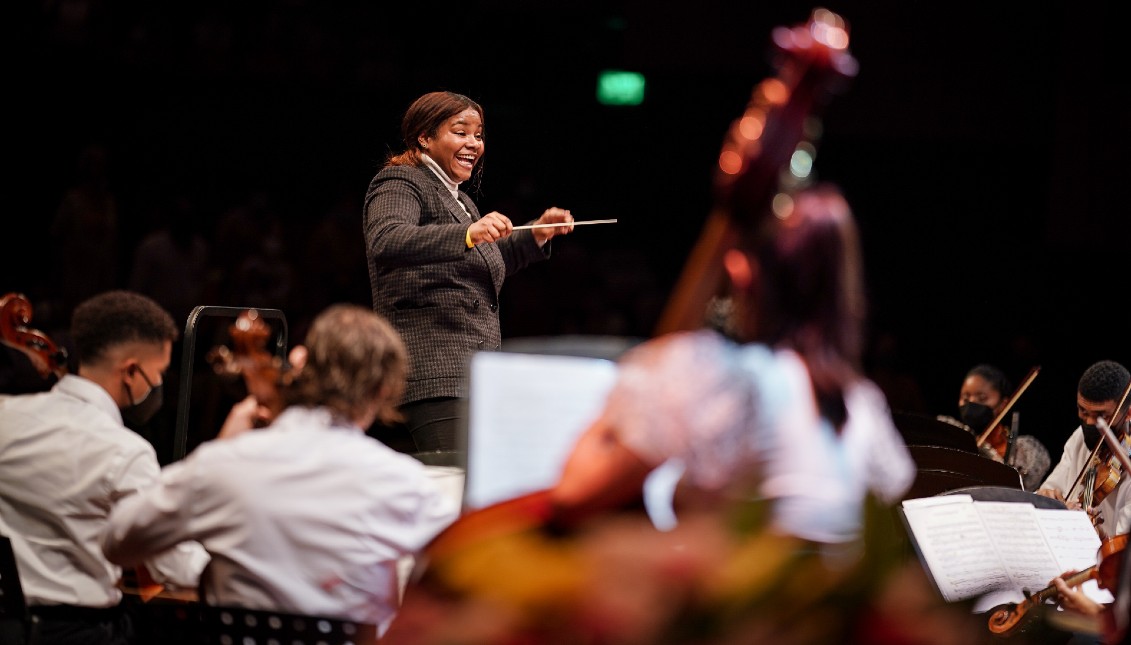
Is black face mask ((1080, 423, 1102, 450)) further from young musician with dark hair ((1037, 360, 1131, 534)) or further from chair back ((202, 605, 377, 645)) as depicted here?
chair back ((202, 605, 377, 645))

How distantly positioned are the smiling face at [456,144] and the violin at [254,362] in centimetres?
116

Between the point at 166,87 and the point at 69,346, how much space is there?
243cm

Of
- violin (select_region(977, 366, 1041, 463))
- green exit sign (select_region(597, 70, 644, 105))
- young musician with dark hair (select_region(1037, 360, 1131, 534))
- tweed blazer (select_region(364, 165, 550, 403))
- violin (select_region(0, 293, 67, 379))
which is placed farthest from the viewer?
green exit sign (select_region(597, 70, 644, 105))

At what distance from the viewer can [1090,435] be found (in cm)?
439

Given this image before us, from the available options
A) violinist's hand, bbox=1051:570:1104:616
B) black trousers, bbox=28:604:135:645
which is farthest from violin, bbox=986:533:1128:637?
black trousers, bbox=28:604:135:645

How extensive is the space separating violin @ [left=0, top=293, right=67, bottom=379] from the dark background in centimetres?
350

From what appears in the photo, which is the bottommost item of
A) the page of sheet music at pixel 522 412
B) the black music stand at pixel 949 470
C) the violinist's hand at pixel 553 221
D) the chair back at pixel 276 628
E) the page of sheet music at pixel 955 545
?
the black music stand at pixel 949 470

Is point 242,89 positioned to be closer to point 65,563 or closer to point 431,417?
point 431,417

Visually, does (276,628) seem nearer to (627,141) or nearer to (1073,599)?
(1073,599)

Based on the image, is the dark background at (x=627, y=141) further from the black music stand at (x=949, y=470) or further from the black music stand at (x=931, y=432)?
the black music stand at (x=949, y=470)

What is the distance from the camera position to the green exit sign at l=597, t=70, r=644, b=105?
7398 millimetres

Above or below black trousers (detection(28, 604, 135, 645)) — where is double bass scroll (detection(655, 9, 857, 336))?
above

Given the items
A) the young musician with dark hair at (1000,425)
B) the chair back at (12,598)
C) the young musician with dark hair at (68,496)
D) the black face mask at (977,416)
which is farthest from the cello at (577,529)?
the black face mask at (977,416)

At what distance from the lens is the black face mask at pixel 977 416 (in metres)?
5.30
